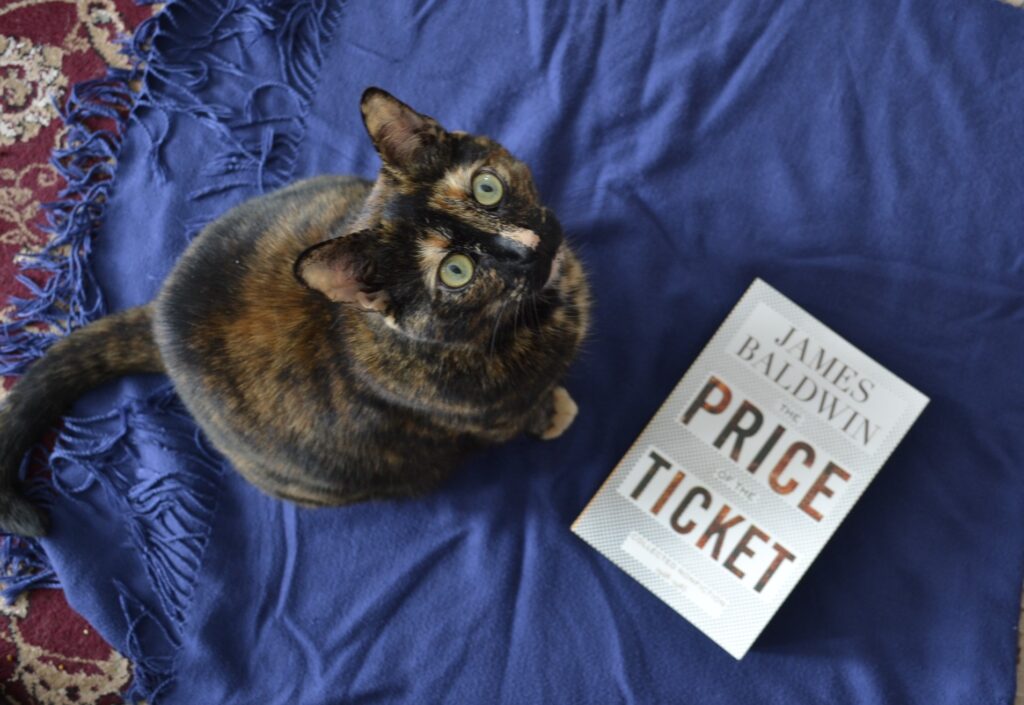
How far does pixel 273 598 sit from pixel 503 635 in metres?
0.41

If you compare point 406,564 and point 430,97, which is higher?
point 430,97

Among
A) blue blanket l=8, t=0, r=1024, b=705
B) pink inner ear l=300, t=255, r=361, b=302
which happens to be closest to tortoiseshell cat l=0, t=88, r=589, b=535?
pink inner ear l=300, t=255, r=361, b=302

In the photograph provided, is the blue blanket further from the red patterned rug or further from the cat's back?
the cat's back

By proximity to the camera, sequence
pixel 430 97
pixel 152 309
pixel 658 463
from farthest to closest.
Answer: pixel 430 97 < pixel 658 463 < pixel 152 309

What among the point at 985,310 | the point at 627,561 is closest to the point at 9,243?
the point at 627,561

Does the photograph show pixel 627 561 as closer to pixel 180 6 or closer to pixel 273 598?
pixel 273 598

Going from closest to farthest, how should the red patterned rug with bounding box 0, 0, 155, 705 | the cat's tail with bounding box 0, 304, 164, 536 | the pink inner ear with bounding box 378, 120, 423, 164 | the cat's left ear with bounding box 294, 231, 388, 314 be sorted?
the cat's left ear with bounding box 294, 231, 388, 314 < the pink inner ear with bounding box 378, 120, 423, 164 < the cat's tail with bounding box 0, 304, 164, 536 < the red patterned rug with bounding box 0, 0, 155, 705

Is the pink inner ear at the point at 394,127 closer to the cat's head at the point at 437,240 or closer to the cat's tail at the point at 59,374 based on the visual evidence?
the cat's head at the point at 437,240

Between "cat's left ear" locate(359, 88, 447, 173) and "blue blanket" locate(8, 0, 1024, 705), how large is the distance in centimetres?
46

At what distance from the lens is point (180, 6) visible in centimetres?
159

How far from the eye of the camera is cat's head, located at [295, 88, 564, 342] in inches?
40.1

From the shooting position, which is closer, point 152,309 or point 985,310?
point 152,309

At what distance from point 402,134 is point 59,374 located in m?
0.74

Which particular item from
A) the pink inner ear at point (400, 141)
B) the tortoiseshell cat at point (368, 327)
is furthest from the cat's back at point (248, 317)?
the pink inner ear at point (400, 141)
